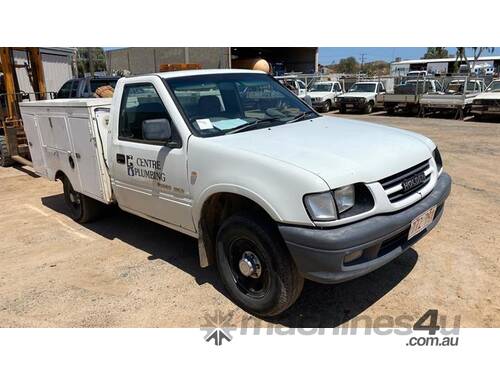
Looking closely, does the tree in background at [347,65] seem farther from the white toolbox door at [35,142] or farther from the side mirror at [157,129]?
the side mirror at [157,129]

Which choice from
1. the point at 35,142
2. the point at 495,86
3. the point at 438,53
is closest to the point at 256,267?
the point at 35,142

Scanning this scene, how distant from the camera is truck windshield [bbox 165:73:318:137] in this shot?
3.53 meters

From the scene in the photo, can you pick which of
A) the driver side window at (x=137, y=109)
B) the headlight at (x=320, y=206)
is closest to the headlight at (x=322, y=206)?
the headlight at (x=320, y=206)

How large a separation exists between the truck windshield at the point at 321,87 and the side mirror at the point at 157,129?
20779mm

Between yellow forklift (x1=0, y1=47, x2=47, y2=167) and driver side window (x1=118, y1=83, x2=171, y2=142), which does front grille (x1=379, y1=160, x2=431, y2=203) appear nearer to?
driver side window (x1=118, y1=83, x2=171, y2=142)

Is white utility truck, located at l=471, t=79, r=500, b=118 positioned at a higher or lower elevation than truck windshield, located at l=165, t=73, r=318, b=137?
lower

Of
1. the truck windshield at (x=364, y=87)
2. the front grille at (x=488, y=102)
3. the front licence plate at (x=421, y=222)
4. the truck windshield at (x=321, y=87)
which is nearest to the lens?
the front licence plate at (x=421, y=222)

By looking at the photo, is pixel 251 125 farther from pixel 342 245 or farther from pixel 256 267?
pixel 342 245

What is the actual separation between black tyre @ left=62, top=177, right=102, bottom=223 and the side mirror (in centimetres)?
240

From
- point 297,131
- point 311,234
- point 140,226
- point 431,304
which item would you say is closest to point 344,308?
point 431,304

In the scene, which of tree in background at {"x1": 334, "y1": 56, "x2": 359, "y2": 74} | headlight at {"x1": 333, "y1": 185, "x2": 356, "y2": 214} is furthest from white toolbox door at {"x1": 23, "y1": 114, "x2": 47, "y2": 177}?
tree in background at {"x1": 334, "y1": 56, "x2": 359, "y2": 74}

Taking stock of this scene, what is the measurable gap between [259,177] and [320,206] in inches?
19.3

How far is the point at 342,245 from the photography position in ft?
8.32

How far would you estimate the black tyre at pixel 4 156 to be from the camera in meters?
9.55
